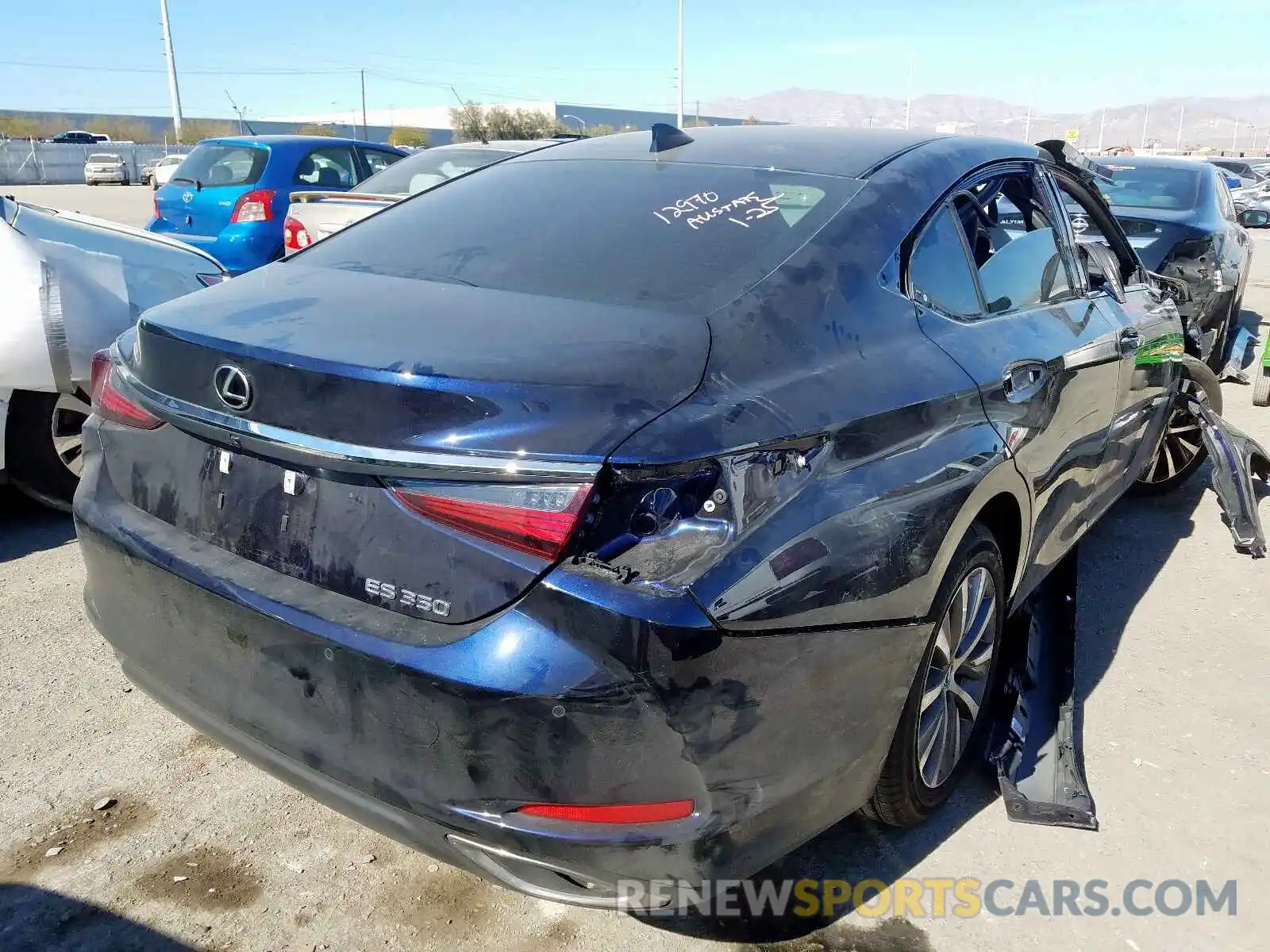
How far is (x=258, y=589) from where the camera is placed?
6.28ft

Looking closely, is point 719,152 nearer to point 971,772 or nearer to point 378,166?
point 971,772

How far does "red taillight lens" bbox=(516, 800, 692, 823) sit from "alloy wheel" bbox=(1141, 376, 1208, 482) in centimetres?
412

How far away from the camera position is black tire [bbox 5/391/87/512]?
4172 mm

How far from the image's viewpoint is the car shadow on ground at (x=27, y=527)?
14.1 ft

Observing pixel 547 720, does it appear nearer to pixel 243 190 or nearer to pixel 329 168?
pixel 243 190

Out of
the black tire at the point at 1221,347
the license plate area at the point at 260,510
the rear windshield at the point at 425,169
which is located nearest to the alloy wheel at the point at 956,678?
the license plate area at the point at 260,510

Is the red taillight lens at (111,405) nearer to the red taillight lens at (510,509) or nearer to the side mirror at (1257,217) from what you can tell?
the red taillight lens at (510,509)

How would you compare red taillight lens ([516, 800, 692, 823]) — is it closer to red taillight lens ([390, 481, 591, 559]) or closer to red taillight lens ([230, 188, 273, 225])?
red taillight lens ([390, 481, 591, 559])

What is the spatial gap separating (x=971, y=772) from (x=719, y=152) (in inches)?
74.6

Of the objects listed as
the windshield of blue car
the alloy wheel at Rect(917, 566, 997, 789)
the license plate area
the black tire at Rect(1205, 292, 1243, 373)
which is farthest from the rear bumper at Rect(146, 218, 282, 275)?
the black tire at Rect(1205, 292, 1243, 373)

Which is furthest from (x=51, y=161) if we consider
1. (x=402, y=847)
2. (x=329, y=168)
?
(x=402, y=847)

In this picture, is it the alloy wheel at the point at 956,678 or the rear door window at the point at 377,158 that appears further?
the rear door window at the point at 377,158

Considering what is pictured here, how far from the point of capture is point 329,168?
33.4 ft

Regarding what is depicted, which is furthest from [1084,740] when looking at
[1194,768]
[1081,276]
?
[1081,276]
